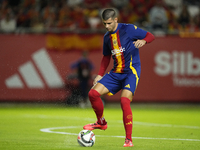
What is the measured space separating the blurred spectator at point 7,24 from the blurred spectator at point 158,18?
5.86 m

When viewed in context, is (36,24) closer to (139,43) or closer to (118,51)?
(118,51)

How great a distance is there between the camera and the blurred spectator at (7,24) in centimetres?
1671

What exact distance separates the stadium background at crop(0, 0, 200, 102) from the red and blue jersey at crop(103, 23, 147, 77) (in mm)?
9623

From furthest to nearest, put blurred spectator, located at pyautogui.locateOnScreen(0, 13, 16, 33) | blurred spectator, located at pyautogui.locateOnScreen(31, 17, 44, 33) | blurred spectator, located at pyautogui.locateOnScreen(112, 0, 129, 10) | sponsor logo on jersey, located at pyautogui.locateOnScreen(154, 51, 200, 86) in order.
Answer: blurred spectator, located at pyautogui.locateOnScreen(112, 0, 129, 10)
sponsor logo on jersey, located at pyautogui.locateOnScreen(154, 51, 200, 86)
blurred spectator, located at pyautogui.locateOnScreen(31, 17, 44, 33)
blurred spectator, located at pyautogui.locateOnScreen(0, 13, 16, 33)

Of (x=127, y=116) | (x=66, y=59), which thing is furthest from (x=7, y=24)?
(x=127, y=116)

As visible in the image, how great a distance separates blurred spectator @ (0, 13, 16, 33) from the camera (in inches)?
658

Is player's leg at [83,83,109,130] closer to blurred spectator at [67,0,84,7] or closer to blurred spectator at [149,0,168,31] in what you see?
blurred spectator at [149,0,168,31]

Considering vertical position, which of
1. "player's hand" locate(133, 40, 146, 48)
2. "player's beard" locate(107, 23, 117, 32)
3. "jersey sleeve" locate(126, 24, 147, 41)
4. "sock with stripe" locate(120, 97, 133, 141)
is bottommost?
"sock with stripe" locate(120, 97, 133, 141)

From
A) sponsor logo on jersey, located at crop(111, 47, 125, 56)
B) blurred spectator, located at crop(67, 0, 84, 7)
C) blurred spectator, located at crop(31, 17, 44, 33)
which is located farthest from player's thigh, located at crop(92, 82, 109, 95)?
blurred spectator, located at crop(67, 0, 84, 7)

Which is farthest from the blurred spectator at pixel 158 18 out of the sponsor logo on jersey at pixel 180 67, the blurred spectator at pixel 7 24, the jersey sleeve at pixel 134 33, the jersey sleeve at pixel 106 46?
the jersey sleeve at pixel 134 33

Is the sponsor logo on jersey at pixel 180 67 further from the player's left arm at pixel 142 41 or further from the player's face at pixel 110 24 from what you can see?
the player's face at pixel 110 24

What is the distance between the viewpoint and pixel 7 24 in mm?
16953

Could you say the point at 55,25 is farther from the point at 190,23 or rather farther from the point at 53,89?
the point at 190,23

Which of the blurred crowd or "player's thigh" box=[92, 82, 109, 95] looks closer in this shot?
"player's thigh" box=[92, 82, 109, 95]
